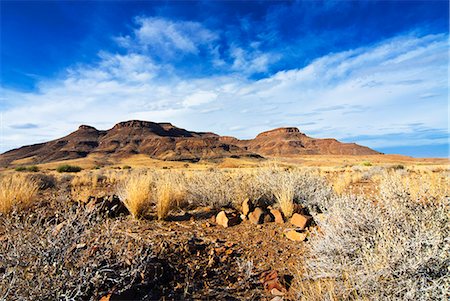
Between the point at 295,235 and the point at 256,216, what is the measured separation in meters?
1.00

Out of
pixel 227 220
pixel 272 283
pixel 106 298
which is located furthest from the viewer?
pixel 227 220

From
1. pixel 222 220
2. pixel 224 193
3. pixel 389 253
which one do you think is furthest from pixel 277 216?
pixel 389 253

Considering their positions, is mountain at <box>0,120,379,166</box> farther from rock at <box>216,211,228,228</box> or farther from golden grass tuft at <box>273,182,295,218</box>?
rock at <box>216,211,228,228</box>

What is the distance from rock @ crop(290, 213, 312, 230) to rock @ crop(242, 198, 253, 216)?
922mm

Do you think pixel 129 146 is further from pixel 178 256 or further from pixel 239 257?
pixel 239 257

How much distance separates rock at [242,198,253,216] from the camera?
19.7ft

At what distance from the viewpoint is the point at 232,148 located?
108375mm

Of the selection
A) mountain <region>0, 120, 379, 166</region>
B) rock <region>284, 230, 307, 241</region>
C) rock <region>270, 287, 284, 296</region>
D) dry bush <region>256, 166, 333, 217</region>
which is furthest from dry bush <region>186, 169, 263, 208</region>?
mountain <region>0, 120, 379, 166</region>

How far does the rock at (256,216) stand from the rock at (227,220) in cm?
24

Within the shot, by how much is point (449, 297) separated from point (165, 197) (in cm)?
452

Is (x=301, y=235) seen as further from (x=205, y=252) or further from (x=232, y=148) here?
(x=232, y=148)

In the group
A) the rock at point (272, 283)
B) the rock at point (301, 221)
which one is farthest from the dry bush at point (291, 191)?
the rock at point (272, 283)

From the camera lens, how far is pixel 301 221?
5266 millimetres

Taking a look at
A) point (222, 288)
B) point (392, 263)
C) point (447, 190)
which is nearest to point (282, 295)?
point (222, 288)
